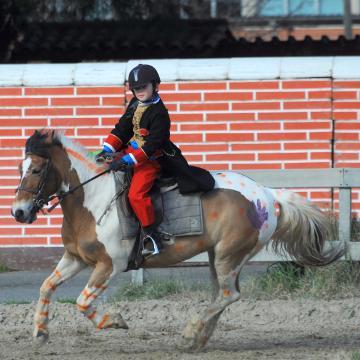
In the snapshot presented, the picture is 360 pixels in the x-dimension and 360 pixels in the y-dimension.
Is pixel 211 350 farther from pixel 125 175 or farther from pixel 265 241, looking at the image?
pixel 125 175

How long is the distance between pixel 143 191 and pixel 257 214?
0.97 metres

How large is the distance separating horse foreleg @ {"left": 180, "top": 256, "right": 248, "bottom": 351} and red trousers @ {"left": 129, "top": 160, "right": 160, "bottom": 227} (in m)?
0.78

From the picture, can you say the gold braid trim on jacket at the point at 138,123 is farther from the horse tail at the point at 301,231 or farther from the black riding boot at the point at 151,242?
the horse tail at the point at 301,231

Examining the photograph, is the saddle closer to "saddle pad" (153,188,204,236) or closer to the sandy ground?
"saddle pad" (153,188,204,236)

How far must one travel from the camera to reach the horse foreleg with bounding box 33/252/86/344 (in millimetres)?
7754

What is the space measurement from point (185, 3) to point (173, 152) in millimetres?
7969

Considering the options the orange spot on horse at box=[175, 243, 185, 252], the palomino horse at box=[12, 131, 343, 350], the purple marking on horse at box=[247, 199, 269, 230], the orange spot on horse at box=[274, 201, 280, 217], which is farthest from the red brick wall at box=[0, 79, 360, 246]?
the orange spot on horse at box=[175, 243, 185, 252]

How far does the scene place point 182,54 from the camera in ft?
49.6

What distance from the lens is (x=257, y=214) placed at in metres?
8.19

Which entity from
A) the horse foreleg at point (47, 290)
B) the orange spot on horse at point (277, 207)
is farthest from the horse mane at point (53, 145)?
the orange spot on horse at point (277, 207)

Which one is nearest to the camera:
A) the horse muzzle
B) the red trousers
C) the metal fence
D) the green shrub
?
the horse muzzle

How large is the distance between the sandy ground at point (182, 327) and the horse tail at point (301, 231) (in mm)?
677

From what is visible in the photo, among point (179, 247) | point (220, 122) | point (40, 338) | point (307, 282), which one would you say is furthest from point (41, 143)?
point (220, 122)

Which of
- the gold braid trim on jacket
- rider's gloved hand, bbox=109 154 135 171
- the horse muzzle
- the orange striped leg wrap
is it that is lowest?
the orange striped leg wrap
